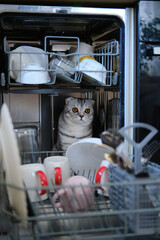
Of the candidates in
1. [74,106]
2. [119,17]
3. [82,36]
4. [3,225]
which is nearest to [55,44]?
[82,36]

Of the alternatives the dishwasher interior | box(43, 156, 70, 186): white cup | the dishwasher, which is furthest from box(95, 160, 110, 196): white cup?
the dishwasher interior

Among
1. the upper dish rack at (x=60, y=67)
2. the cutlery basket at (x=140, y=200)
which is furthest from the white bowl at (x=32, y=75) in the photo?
the cutlery basket at (x=140, y=200)

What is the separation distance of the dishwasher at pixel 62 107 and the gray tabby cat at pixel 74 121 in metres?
0.08

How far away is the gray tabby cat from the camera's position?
1459 mm

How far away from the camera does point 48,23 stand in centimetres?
128

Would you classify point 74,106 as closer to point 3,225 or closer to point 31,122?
point 31,122

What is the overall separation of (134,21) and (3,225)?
0.86 m

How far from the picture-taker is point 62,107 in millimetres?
1624

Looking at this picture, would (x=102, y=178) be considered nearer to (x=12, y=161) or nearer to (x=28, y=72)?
(x=12, y=161)

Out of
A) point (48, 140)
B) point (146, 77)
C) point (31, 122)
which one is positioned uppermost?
point (146, 77)

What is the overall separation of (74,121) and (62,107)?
172mm

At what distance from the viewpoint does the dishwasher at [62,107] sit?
0.71m

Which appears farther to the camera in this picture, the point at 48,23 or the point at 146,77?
the point at 48,23

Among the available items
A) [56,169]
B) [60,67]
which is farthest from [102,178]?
[60,67]
